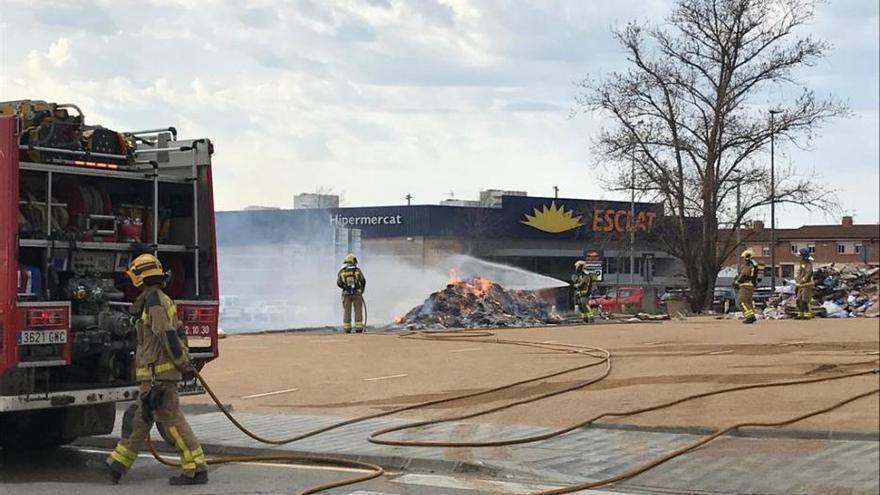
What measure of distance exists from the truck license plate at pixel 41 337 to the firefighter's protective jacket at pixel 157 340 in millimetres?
606

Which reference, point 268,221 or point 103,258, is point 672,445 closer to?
point 103,258

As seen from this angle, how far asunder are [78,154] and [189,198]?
1257 mm

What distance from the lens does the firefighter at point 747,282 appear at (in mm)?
5688

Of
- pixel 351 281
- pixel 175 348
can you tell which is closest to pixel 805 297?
pixel 175 348

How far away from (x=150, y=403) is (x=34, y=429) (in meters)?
2.20

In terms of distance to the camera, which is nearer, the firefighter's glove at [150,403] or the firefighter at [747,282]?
the firefighter at [747,282]

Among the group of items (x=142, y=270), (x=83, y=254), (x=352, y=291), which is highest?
(x=83, y=254)

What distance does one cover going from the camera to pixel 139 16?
7648 millimetres

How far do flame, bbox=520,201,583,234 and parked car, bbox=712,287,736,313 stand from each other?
95 cm

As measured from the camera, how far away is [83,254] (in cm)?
859

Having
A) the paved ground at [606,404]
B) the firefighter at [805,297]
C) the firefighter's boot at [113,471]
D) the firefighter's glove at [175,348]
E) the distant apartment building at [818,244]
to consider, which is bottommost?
the firefighter's boot at [113,471]

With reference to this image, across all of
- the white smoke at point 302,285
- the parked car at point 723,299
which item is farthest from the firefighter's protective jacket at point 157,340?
the white smoke at point 302,285

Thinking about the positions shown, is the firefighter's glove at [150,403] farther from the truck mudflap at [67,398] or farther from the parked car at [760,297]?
the parked car at [760,297]

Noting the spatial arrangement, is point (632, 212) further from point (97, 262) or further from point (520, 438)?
point (97, 262)
